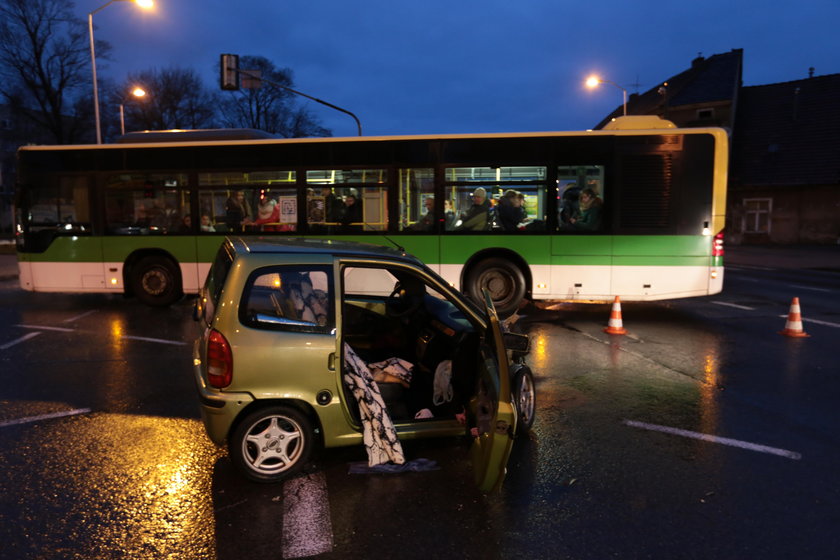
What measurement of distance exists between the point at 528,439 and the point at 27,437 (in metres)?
4.17

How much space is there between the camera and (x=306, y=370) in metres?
4.06

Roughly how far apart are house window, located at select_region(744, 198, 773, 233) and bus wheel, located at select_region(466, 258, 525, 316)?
28.1m

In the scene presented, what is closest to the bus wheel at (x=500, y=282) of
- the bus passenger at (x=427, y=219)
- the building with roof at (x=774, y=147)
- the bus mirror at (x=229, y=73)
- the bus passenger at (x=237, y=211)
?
the bus passenger at (x=427, y=219)

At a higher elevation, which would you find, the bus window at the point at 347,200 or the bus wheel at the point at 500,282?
the bus window at the point at 347,200

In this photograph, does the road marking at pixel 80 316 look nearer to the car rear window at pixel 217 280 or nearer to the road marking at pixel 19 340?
the road marking at pixel 19 340

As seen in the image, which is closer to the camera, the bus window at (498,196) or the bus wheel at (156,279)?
the bus window at (498,196)

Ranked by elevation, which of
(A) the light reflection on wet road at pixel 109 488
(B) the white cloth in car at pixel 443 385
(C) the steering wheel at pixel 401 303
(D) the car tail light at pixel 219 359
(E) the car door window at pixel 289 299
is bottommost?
(A) the light reflection on wet road at pixel 109 488

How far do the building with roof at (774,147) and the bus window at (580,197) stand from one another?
21920 millimetres

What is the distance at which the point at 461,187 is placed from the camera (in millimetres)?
10602

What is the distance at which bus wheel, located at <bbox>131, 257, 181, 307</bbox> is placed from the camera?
1147 centimetres

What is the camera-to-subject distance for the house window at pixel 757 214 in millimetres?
32594

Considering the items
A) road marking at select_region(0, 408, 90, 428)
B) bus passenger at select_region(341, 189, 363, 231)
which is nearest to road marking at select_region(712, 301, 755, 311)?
bus passenger at select_region(341, 189, 363, 231)

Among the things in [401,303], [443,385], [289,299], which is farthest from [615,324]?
[289,299]

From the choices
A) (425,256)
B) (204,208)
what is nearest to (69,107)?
(204,208)
